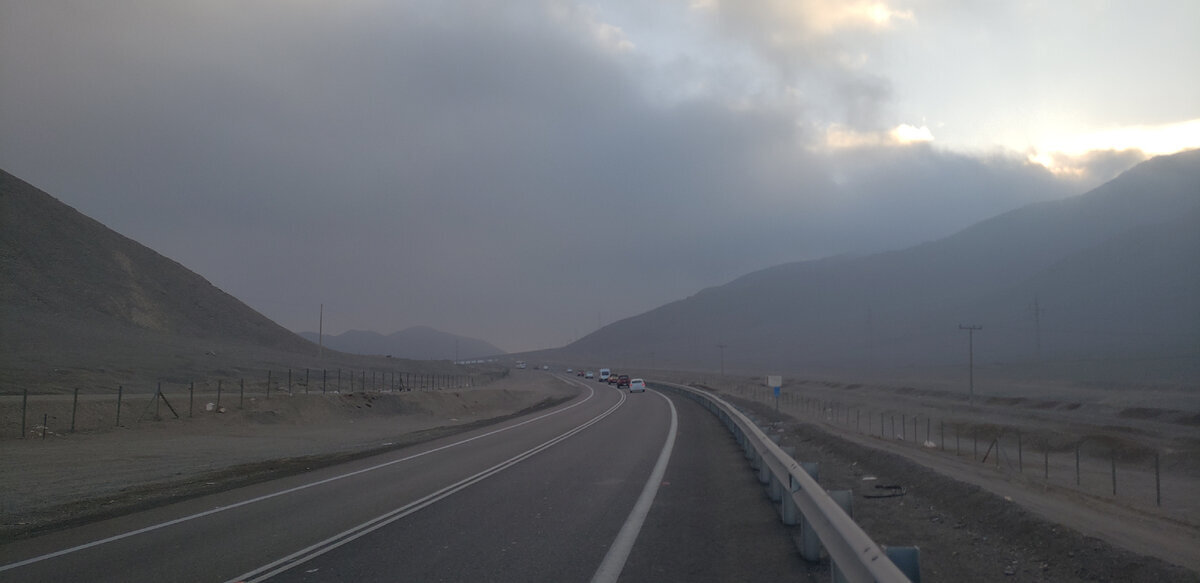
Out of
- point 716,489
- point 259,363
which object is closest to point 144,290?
point 259,363

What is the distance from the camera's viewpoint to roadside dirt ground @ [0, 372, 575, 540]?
1439 centimetres


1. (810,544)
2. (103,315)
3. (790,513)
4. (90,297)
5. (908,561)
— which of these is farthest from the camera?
(90,297)

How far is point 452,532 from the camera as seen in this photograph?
1030cm

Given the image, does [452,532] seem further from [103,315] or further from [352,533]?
[103,315]

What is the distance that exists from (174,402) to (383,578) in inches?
1528

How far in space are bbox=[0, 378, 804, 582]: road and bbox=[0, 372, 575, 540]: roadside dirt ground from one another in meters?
1.63

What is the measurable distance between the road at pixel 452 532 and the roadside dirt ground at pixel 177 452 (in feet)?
5.34

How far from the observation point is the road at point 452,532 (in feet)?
27.1

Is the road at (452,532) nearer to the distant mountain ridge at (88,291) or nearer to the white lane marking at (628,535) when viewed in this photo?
the white lane marking at (628,535)

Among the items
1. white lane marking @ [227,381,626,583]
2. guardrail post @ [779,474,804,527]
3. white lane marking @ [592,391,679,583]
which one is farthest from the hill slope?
guardrail post @ [779,474,804,527]

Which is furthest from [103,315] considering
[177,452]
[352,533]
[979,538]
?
[979,538]

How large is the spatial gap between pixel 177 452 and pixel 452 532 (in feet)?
62.4

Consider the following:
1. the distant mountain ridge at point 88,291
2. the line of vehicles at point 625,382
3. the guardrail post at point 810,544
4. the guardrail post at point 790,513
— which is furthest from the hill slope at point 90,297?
the guardrail post at point 810,544

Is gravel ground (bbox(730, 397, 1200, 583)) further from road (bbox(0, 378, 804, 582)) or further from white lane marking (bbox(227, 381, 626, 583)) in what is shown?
white lane marking (bbox(227, 381, 626, 583))
